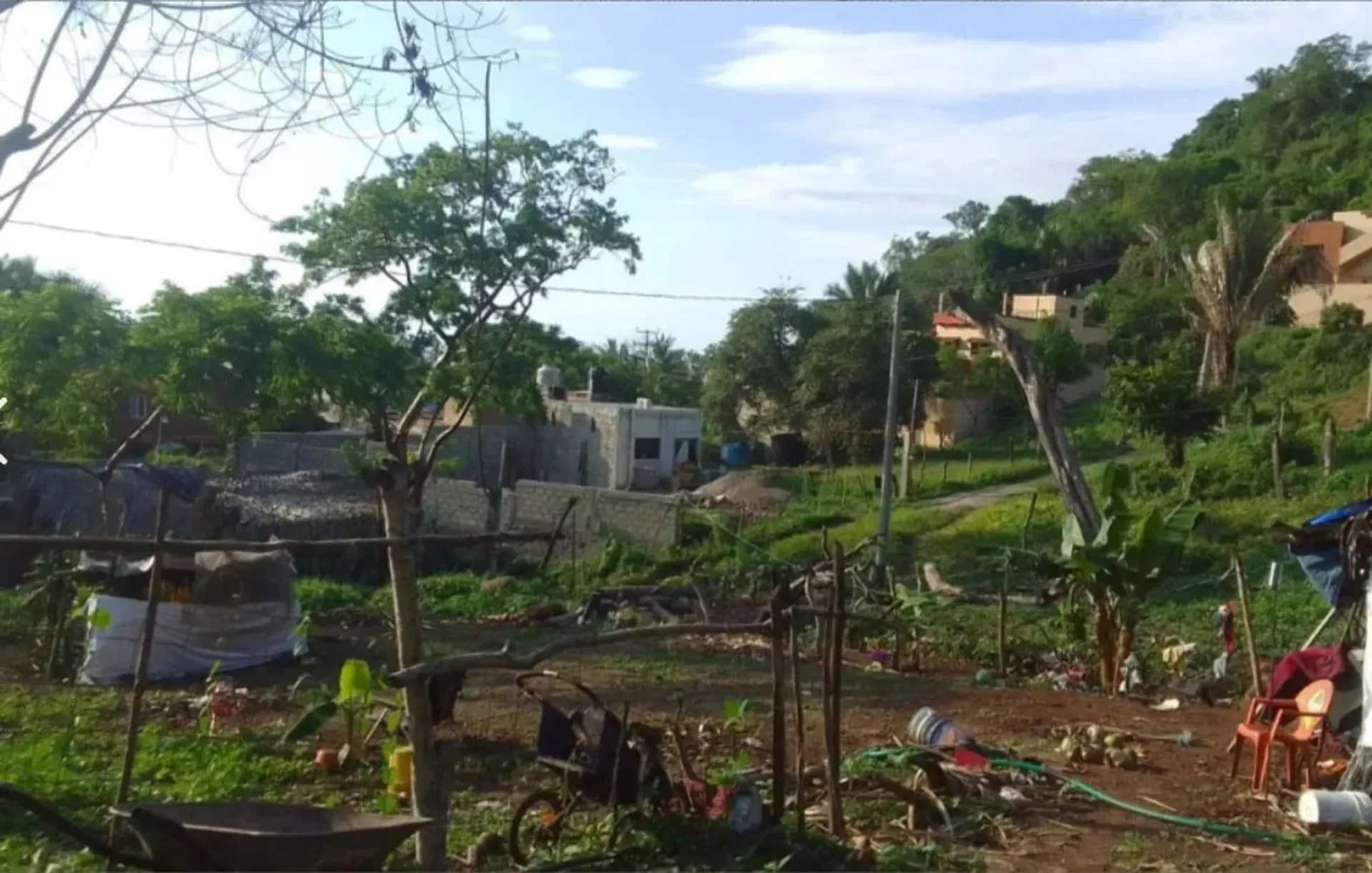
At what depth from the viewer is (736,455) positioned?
39.5 metres

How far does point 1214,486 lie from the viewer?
24359mm

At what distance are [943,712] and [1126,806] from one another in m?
3.61

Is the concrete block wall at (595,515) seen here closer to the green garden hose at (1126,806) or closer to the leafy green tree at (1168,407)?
the leafy green tree at (1168,407)

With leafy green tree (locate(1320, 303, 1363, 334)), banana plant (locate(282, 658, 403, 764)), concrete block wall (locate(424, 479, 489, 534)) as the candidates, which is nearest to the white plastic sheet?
banana plant (locate(282, 658, 403, 764))

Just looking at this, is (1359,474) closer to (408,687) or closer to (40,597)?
(40,597)

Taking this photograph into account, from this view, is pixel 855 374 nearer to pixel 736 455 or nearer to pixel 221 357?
pixel 736 455

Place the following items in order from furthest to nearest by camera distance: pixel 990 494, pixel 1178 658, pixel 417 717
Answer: pixel 990 494 < pixel 1178 658 < pixel 417 717

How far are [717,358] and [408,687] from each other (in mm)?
35499

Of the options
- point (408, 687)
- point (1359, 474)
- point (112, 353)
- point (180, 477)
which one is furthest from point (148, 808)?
point (1359, 474)

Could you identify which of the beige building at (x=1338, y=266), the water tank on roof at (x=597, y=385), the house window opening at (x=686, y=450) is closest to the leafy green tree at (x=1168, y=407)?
the beige building at (x=1338, y=266)

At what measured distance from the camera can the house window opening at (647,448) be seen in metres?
35.0

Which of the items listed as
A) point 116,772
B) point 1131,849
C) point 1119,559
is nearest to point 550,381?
point 1119,559

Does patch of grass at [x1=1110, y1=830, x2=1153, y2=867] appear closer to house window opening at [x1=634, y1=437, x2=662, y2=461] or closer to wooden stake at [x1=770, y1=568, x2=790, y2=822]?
wooden stake at [x1=770, y1=568, x2=790, y2=822]

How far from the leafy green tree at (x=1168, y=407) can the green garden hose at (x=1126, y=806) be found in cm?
1878
